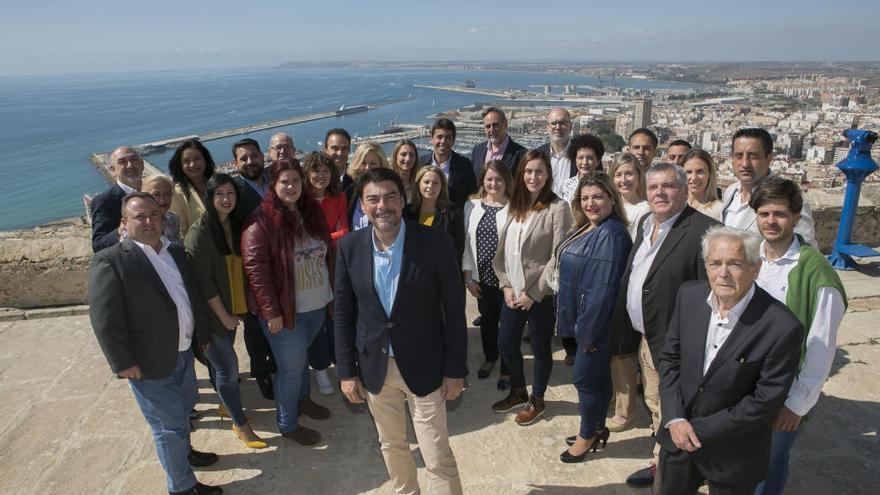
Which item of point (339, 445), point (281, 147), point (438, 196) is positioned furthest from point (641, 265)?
point (281, 147)

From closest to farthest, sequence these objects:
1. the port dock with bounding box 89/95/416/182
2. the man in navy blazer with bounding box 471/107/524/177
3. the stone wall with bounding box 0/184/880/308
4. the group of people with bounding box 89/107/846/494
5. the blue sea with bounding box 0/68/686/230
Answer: the group of people with bounding box 89/107/846/494 → the man in navy blazer with bounding box 471/107/524/177 → the stone wall with bounding box 0/184/880/308 → the port dock with bounding box 89/95/416/182 → the blue sea with bounding box 0/68/686/230

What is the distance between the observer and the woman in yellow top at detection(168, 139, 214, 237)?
123 inches

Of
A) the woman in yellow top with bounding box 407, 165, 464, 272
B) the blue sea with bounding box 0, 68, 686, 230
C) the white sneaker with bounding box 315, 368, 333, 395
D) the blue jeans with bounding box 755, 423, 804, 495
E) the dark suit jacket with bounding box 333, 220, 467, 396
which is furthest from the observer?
the blue sea with bounding box 0, 68, 686, 230

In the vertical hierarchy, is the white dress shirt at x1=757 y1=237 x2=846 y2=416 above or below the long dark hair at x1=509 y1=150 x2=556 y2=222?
below

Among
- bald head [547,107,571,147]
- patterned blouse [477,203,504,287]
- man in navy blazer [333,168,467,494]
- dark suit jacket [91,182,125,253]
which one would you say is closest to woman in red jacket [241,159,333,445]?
man in navy blazer [333,168,467,494]

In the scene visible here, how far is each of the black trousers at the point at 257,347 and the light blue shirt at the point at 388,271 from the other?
48.2 inches

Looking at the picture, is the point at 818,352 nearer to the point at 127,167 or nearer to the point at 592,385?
the point at 592,385

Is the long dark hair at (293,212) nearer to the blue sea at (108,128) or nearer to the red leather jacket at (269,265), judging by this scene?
the red leather jacket at (269,265)

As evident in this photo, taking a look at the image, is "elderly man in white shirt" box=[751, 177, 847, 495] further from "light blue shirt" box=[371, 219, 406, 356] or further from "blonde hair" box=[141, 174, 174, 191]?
"blonde hair" box=[141, 174, 174, 191]

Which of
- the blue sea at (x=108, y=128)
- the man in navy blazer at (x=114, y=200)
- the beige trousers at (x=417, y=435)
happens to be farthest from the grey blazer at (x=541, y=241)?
the blue sea at (x=108, y=128)

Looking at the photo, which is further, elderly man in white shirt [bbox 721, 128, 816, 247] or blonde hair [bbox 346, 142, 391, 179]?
blonde hair [bbox 346, 142, 391, 179]

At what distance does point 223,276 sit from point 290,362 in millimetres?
610

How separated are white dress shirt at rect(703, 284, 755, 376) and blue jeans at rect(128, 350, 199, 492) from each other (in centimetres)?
231

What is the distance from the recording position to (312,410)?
10.1 feet
